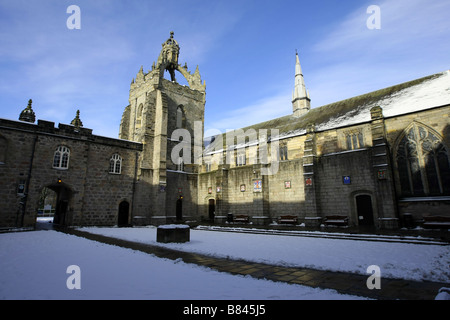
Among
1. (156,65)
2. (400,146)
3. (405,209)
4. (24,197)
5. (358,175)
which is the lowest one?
(405,209)

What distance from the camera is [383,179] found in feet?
58.0

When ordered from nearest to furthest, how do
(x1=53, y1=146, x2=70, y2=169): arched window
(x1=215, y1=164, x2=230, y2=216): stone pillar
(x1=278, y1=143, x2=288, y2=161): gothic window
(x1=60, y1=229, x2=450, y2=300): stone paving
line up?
1. (x1=60, y1=229, x2=450, y2=300): stone paving
2. (x1=53, y1=146, x2=70, y2=169): arched window
3. (x1=278, y1=143, x2=288, y2=161): gothic window
4. (x1=215, y1=164, x2=230, y2=216): stone pillar

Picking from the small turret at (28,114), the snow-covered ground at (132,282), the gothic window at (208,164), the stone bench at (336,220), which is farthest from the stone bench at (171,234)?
the small turret at (28,114)

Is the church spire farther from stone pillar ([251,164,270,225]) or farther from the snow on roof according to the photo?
stone pillar ([251,164,270,225])

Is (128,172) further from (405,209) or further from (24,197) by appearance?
(405,209)

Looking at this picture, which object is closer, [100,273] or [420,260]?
[100,273]

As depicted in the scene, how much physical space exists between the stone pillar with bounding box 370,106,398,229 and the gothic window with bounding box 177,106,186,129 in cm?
2148

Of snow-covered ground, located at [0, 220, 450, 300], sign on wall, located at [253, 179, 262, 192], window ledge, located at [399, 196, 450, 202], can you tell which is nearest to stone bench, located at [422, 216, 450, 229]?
window ledge, located at [399, 196, 450, 202]

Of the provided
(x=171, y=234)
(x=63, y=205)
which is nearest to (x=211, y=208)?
(x=63, y=205)

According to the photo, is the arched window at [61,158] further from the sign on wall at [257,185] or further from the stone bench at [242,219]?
the sign on wall at [257,185]

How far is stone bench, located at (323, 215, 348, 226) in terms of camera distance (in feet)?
61.4
